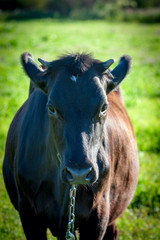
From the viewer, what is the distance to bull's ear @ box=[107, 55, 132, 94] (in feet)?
11.1

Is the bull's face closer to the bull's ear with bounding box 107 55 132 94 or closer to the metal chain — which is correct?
the bull's ear with bounding box 107 55 132 94

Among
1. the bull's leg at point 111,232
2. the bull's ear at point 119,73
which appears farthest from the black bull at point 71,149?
the bull's leg at point 111,232

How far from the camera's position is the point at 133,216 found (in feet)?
18.1

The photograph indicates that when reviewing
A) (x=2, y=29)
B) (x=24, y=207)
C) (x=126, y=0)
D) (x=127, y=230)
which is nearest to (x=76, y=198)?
(x=24, y=207)

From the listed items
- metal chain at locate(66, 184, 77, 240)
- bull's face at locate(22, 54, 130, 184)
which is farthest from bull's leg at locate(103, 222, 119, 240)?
bull's face at locate(22, 54, 130, 184)

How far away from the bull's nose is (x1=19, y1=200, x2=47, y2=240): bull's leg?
3.81ft

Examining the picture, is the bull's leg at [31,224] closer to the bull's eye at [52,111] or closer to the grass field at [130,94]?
the bull's eye at [52,111]

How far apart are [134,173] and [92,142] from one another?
76.3 inches

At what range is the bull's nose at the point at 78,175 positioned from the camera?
8.54 feet

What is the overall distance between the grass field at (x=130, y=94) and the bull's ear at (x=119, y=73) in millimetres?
357

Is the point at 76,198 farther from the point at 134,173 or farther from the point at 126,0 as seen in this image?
the point at 126,0

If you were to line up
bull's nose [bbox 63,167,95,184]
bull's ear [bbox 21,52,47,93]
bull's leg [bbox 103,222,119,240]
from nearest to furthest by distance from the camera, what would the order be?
bull's nose [bbox 63,167,95,184]
bull's ear [bbox 21,52,47,93]
bull's leg [bbox 103,222,119,240]

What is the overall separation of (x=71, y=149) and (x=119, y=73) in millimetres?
1225

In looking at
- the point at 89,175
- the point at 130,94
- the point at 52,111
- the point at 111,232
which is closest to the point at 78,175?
the point at 89,175
